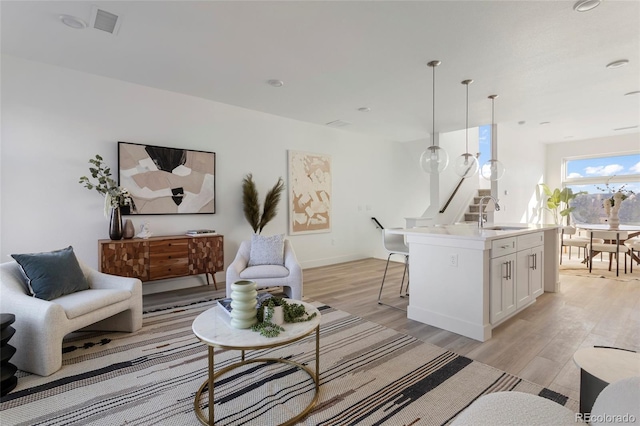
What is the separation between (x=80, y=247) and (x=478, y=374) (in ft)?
13.8

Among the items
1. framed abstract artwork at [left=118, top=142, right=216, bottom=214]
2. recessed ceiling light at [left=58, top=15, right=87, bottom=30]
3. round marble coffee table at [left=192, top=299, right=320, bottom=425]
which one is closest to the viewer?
round marble coffee table at [left=192, top=299, right=320, bottom=425]

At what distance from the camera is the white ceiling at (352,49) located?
2.37 metres

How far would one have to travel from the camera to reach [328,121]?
554 centimetres

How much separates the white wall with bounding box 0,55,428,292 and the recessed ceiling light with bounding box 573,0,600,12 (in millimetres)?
4010

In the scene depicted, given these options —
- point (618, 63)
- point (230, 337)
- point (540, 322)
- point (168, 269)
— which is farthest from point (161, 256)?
point (618, 63)

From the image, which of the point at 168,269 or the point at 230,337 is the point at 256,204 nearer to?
the point at 168,269

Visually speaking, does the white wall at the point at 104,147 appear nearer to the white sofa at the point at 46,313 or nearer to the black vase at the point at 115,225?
the black vase at the point at 115,225

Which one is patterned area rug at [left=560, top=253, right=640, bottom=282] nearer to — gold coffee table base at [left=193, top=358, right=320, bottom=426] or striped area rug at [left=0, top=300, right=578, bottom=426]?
striped area rug at [left=0, top=300, right=578, bottom=426]

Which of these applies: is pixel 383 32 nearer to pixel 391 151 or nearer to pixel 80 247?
pixel 80 247

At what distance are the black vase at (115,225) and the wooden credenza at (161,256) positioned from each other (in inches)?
3.6

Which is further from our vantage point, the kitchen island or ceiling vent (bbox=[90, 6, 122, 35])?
the kitchen island

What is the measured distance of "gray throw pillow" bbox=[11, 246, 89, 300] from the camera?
2457mm

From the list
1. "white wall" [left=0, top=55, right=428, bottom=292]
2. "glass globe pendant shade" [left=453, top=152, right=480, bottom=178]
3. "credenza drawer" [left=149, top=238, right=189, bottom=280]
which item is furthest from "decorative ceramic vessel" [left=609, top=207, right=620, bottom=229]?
"credenza drawer" [left=149, top=238, right=189, bottom=280]

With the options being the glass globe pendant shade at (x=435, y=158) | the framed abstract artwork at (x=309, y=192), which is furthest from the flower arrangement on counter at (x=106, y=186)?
the glass globe pendant shade at (x=435, y=158)
